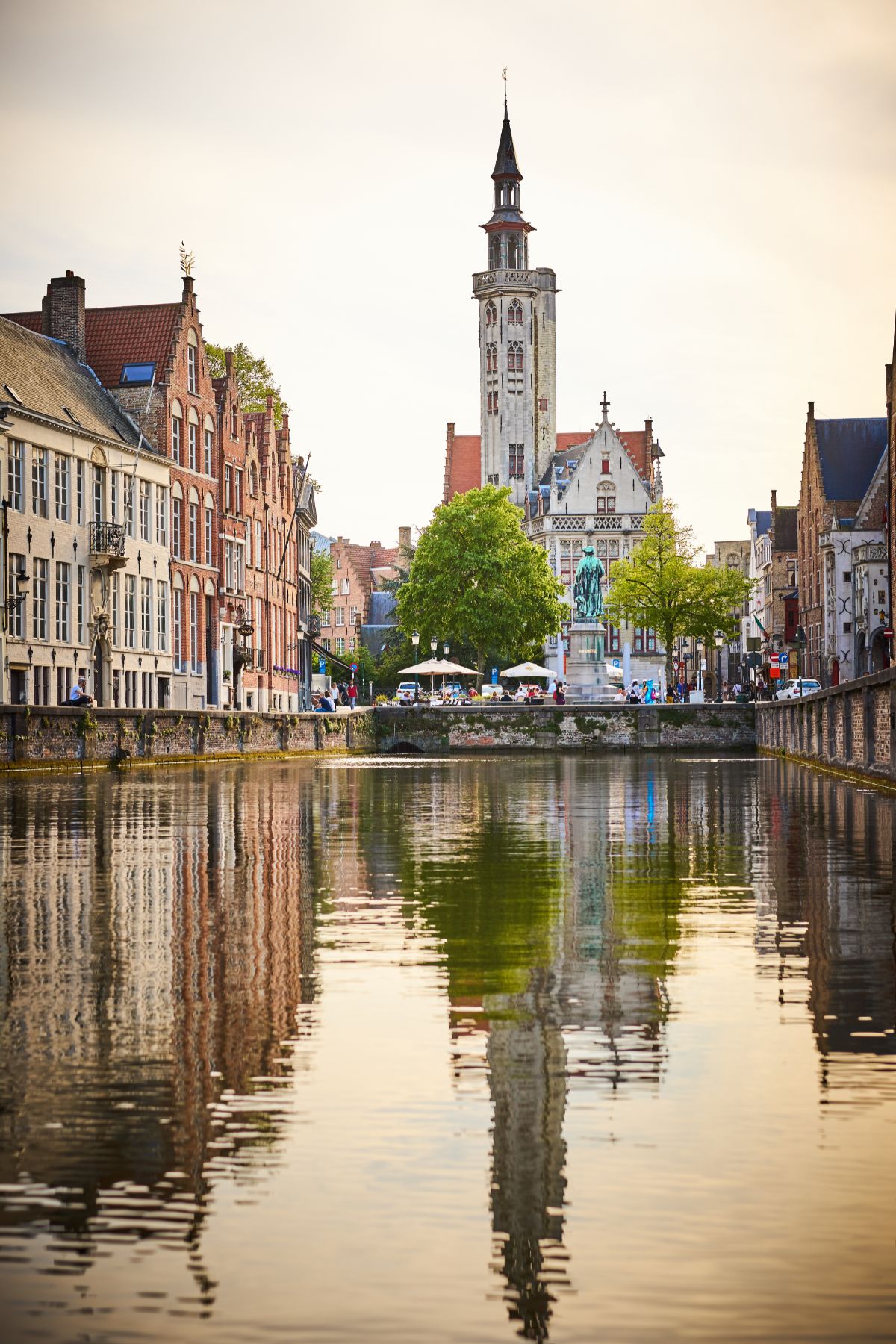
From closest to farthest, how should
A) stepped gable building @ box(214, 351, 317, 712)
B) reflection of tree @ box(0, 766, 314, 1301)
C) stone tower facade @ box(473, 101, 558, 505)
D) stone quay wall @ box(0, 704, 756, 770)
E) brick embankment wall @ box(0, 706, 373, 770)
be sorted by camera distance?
reflection of tree @ box(0, 766, 314, 1301) < brick embankment wall @ box(0, 706, 373, 770) < stone quay wall @ box(0, 704, 756, 770) < stepped gable building @ box(214, 351, 317, 712) < stone tower facade @ box(473, 101, 558, 505)

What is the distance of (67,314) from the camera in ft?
221

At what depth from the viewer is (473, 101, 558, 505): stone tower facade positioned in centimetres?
15475

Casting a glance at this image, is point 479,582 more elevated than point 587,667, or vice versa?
point 479,582

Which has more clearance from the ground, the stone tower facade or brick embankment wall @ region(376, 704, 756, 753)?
the stone tower facade

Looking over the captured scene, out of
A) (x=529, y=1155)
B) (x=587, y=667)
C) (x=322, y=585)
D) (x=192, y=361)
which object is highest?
(x=192, y=361)

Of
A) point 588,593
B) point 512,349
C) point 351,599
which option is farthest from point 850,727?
point 351,599

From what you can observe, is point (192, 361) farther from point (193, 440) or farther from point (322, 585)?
point (322, 585)

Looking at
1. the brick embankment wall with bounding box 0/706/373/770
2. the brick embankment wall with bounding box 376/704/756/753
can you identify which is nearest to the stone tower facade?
the brick embankment wall with bounding box 376/704/756/753

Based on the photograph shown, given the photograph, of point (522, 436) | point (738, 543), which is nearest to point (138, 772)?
point (522, 436)

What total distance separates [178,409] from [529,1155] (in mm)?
65647

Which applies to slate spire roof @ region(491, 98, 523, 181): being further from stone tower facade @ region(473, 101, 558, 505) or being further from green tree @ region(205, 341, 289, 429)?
green tree @ region(205, 341, 289, 429)

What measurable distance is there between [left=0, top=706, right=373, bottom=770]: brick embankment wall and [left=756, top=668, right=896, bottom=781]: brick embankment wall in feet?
54.3

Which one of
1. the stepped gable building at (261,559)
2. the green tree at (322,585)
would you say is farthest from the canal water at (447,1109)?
the green tree at (322,585)

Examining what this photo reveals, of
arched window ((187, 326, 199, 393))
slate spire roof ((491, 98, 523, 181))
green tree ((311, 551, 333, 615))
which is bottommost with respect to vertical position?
green tree ((311, 551, 333, 615))
